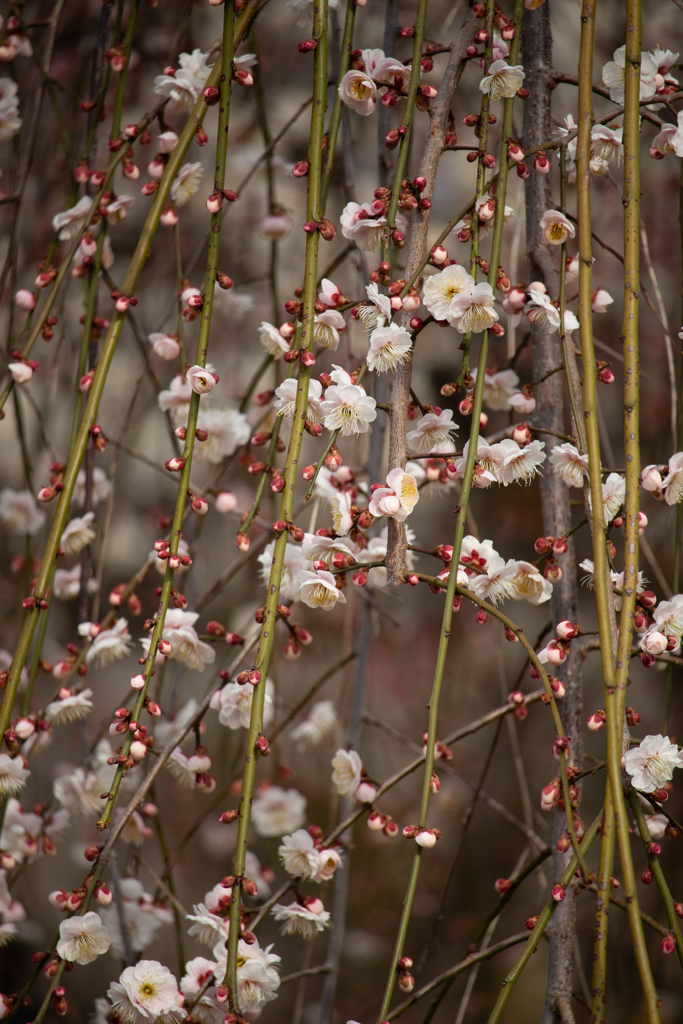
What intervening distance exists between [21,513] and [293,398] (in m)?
0.76

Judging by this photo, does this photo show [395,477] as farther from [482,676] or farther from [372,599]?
[482,676]

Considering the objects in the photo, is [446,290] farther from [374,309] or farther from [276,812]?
[276,812]

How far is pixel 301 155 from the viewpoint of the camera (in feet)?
6.41

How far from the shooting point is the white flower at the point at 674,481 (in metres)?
0.73

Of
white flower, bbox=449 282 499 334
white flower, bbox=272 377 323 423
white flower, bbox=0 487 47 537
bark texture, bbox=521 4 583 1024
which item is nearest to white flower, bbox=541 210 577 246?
bark texture, bbox=521 4 583 1024

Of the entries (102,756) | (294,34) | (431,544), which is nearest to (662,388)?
(431,544)

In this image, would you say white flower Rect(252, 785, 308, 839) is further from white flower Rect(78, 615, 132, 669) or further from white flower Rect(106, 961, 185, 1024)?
white flower Rect(106, 961, 185, 1024)

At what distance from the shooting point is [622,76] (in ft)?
2.73

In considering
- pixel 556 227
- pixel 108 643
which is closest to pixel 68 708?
pixel 108 643

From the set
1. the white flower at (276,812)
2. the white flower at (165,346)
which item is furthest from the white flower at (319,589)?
the white flower at (276,812)

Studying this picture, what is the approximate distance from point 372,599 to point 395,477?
493 mm

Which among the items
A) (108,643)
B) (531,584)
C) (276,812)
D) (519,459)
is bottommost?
(276,812)

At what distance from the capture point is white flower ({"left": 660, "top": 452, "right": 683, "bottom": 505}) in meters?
0.73

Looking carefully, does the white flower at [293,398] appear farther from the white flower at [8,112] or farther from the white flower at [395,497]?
the white flower at [8,112]
